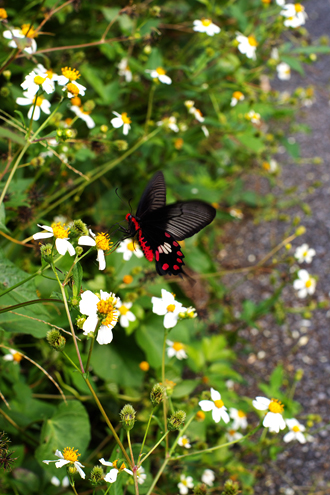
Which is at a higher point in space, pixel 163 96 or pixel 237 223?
pixel 163 96


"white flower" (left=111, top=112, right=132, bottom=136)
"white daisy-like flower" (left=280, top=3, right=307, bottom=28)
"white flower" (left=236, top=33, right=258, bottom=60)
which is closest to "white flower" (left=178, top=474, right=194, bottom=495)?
"white flower" (left=111, top=112, right=132, bottom=136)

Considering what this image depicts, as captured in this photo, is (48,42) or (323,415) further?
(323,415)

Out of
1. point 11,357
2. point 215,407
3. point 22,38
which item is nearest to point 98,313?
point 215,407

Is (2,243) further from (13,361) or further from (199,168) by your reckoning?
(199,168)

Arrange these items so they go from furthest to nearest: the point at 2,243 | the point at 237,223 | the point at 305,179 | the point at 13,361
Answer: the point at 305,179 < the point at 237,223 < the point at 2,243 < the point at 13,361

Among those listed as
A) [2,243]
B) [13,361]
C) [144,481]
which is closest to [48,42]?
[2,243]

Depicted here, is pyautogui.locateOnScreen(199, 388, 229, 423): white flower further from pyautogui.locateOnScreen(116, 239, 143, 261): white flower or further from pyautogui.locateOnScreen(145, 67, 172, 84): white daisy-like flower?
pyautogui.locateOnScreen(145, 67, 172, 84): white daisy-like flower
